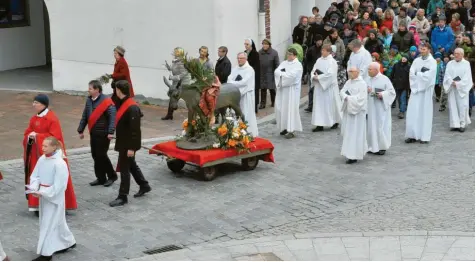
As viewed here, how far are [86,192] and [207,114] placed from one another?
225cm

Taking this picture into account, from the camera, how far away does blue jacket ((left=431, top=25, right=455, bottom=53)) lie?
2128 centimetres

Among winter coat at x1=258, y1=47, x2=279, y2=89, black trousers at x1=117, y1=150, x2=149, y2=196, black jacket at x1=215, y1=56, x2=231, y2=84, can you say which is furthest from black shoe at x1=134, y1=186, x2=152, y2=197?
winter coat at x1=258, y1=47, x2=279, y2=89

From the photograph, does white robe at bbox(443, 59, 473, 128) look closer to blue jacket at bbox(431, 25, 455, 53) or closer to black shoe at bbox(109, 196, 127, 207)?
blue jacket at bbox(431, 25, 455, 53)

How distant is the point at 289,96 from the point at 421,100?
2480 millimetres

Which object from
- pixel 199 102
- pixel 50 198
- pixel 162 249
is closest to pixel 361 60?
pixel 199 102

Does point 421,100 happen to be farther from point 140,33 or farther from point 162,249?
point 162,249

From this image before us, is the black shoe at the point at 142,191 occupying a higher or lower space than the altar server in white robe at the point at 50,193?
lower

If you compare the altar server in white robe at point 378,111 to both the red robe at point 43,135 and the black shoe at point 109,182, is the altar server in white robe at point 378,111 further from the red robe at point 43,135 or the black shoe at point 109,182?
the red robe at point 43,135

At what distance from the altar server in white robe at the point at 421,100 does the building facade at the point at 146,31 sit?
14.9 ft

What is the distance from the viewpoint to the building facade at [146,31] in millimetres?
19172

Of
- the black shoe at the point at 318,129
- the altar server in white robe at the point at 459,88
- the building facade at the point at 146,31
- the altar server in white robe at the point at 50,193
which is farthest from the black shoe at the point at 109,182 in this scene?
the altar server in white robe at the point at 459,88

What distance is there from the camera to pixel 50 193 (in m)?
9.99

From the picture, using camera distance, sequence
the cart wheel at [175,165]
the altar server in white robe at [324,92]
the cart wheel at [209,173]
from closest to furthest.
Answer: the cart wheel at [209,173]
the cart wheel at [175,165]
the altar server in white robe at [324,92]

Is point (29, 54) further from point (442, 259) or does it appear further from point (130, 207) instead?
point (442, 259)
